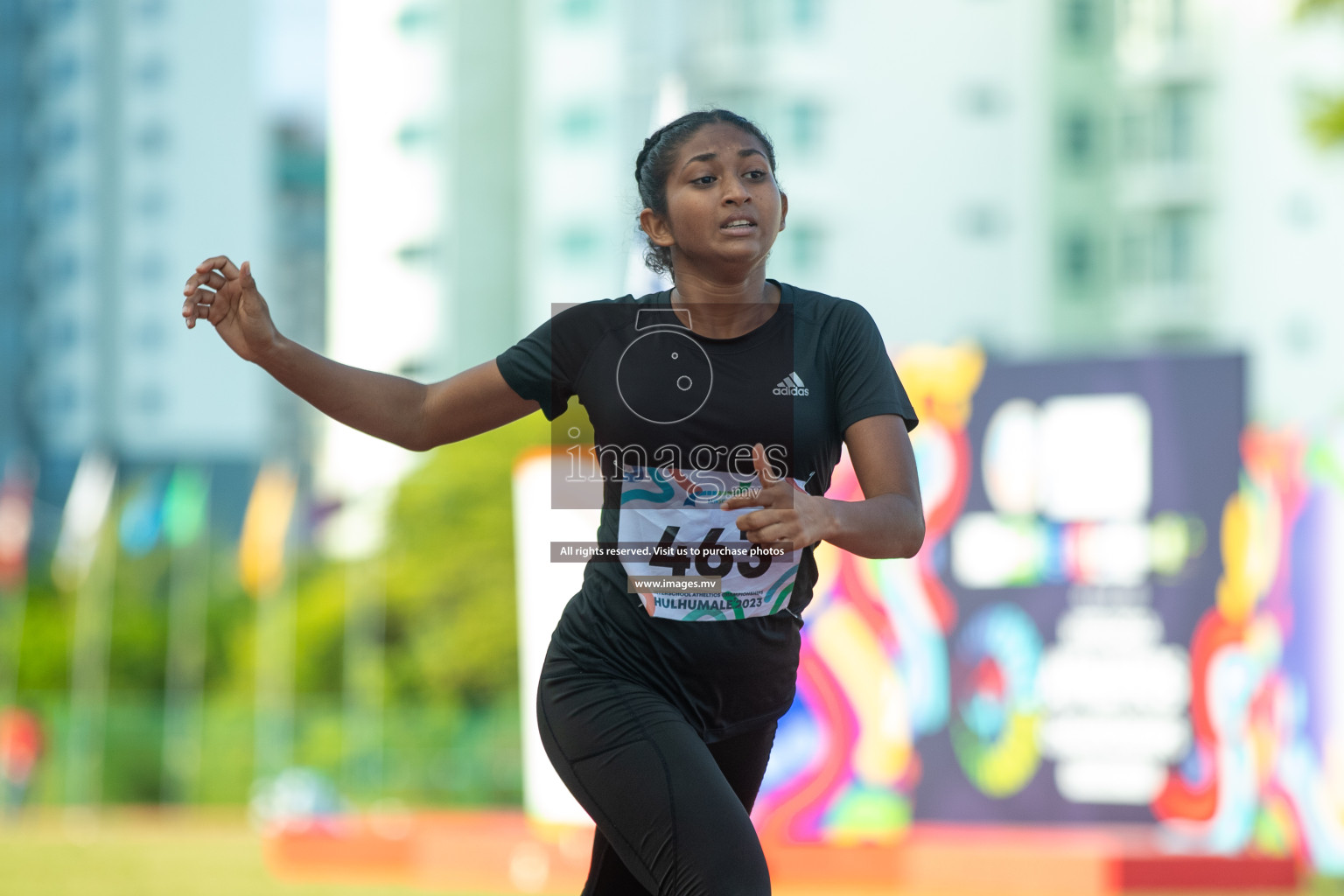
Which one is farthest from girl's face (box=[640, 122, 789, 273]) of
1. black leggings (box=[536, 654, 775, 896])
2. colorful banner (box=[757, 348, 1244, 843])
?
colorful banner (box=[757, 348, 1244, 843])

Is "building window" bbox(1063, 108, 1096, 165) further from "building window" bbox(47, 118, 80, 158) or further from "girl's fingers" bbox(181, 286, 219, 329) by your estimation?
"building window" bbox(47, 118, 80, 158)

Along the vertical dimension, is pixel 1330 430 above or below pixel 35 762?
above

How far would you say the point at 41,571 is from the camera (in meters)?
45.2

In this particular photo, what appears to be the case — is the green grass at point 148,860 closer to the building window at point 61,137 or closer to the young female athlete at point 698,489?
the young female athlete at point 698,489

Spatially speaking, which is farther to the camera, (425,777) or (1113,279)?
(1113,279)

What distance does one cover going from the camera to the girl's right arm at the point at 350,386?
123 inches

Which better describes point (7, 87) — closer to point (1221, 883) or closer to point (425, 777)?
point (425, 777)

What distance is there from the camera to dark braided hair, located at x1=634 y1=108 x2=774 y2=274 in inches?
117

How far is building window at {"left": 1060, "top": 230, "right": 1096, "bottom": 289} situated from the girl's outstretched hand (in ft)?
130

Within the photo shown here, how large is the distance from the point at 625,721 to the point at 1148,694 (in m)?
9.10

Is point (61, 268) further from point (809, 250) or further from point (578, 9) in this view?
point (809, 250)

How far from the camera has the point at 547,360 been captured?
3064 millimetres

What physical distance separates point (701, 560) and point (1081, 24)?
4148 cm

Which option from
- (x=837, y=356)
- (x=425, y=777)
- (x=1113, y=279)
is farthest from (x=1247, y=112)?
(x=837, y=356)
